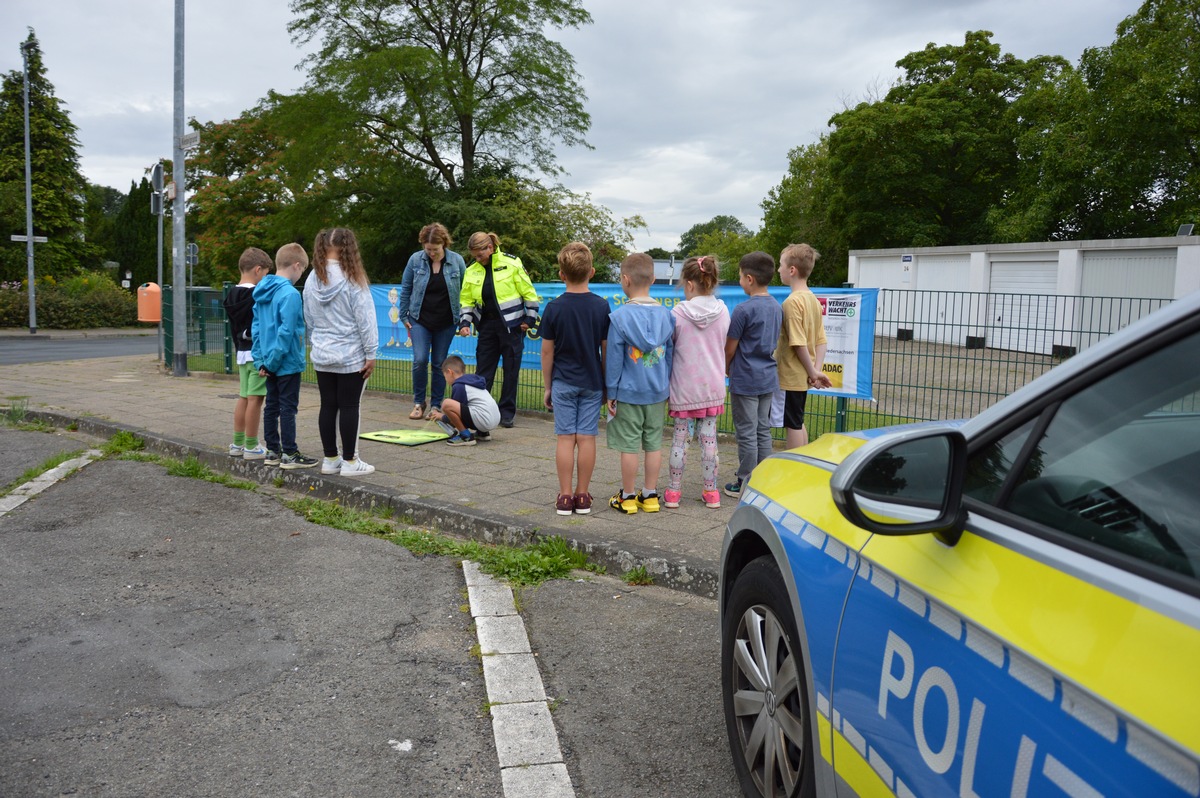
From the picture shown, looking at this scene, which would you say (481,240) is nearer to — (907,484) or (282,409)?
(282,409)

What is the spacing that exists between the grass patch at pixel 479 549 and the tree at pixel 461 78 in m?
34.2

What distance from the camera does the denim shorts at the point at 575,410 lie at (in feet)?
20.0

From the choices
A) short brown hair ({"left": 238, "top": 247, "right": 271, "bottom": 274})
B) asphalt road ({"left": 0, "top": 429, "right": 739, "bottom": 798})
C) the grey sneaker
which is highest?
short brown hair ({"left": 238, "top": 247, "right": 271, "bottom": 274})

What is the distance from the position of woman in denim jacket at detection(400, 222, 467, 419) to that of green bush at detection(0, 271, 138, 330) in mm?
29480

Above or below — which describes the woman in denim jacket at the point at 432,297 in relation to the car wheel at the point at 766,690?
above

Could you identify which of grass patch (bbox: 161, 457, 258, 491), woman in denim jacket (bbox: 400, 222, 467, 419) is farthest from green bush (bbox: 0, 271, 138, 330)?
grass patch (bbox: 161, 457, 258, 491)

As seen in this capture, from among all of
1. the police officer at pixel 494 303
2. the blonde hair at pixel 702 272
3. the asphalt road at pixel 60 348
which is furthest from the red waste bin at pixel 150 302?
the blonde hair at pixel 702 272

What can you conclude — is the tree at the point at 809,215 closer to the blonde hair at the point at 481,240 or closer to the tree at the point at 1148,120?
the tree at the point at 1148,120

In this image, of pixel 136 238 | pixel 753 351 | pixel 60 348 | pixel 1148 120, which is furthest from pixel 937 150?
pixel 136 238

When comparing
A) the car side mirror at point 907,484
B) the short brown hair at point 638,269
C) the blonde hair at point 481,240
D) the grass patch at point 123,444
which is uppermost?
the blonde hair at point 481,240

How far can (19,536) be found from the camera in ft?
19.6

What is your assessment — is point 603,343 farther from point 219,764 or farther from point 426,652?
point 219,764

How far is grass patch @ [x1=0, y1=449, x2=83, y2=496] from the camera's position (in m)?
7.39

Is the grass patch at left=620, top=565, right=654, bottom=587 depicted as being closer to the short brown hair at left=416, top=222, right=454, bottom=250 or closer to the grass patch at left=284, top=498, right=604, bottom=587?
Result: the grass patch at left=284, top=498, right=604, bottom=587
